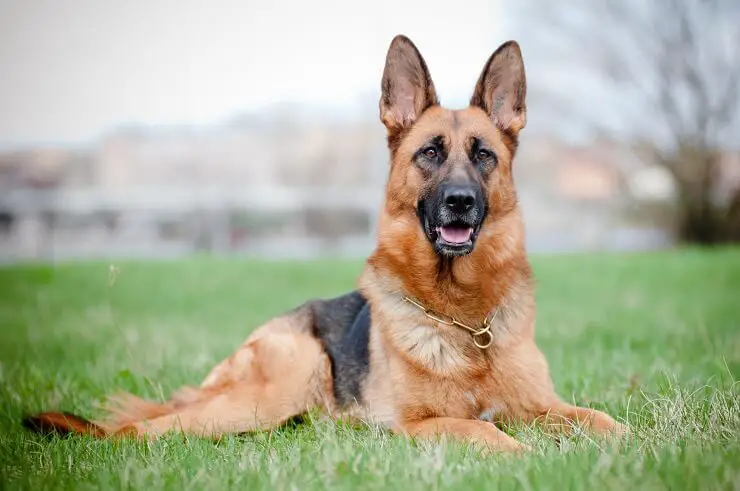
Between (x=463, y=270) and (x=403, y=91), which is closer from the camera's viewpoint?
(x=463, y=270)

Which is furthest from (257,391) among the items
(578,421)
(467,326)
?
(578,421)

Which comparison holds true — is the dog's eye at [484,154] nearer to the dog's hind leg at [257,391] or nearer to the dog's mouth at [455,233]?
the dog's mouth at [455,233]

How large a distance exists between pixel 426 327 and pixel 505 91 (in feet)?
5.05

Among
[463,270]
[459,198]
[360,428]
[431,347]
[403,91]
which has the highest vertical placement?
[403,91]

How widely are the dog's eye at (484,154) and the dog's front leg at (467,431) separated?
1.49 m

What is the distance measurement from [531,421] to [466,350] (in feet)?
1.69

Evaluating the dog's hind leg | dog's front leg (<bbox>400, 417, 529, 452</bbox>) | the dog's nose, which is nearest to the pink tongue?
the dog's nose

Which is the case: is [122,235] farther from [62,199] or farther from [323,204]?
[323,204]

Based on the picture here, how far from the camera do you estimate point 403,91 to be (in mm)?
4453

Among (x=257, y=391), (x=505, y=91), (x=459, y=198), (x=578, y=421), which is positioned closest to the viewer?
(x=578, y=421)

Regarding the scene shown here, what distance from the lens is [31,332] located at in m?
9.32

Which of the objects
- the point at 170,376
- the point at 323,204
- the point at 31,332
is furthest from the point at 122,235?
the point at 170,376

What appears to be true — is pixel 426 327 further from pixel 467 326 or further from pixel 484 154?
pixel 484 154

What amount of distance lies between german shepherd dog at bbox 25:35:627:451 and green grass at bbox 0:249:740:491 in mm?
211
